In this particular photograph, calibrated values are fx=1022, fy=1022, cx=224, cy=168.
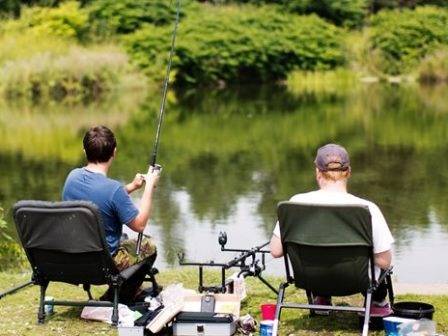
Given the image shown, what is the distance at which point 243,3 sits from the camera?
45438mm

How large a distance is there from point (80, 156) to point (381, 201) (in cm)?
693

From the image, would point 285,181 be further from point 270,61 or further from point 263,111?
point 270,61

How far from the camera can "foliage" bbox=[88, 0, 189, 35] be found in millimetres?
40375

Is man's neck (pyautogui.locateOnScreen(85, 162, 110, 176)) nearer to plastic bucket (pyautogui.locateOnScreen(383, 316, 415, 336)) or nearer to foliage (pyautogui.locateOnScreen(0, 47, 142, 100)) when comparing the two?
plastic bucket (pyautogui.locateOnScreen(383, 316, 415, 336))

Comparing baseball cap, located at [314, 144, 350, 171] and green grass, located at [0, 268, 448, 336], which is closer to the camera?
baseball cap, located at [314, 144, 350, 171]

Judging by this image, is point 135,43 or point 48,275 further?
point 135,43

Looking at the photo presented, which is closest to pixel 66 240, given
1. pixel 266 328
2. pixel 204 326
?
pixel 204 326

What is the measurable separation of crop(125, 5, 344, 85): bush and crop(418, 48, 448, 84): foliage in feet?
11.3

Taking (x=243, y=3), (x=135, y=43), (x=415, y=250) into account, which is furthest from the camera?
(x=243, y=3)

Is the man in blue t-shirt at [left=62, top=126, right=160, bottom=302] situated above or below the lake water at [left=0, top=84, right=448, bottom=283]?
above

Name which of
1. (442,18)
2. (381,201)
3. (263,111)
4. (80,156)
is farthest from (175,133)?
(442,18)

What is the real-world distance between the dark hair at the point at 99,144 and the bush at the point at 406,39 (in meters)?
37.2

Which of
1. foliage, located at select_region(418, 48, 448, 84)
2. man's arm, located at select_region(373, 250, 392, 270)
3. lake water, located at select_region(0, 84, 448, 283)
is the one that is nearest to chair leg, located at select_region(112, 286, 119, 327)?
man's arm, located at select_region(373, 250, 392, 270)

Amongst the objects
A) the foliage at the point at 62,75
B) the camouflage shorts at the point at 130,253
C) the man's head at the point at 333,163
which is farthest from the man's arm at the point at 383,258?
the foliage at the point at 62,75
